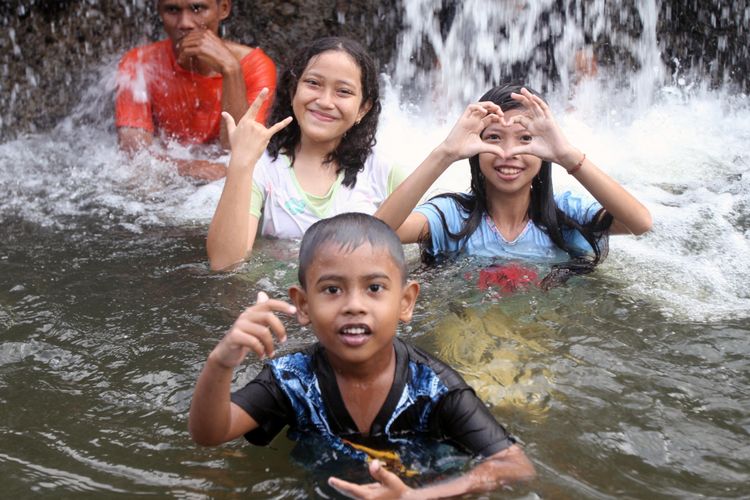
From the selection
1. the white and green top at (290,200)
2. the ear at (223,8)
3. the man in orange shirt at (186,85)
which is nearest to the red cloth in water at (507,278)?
the white and green top at (290,200)

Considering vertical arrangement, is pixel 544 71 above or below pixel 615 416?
above

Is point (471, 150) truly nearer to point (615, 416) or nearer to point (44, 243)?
point (615, 416)

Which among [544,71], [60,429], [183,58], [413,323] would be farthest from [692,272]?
[544,71]

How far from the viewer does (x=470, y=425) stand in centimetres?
245

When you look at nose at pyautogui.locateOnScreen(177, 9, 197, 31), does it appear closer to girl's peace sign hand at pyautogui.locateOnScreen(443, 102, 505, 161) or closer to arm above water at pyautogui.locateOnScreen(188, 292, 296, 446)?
girl's peace sign hand at pyautogui.locateOnScreen(443, 102, 505, 161)

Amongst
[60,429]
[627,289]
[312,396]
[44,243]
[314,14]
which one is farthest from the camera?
[314,14]

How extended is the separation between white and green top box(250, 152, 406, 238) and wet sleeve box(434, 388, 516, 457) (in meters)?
1.68

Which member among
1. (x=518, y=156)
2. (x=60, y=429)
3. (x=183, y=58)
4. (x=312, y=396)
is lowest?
(x=60, y=429)

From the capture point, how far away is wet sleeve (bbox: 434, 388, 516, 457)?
2.41 meters

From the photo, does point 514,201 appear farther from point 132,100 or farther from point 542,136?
point 132,100

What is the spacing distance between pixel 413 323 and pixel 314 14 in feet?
13.6

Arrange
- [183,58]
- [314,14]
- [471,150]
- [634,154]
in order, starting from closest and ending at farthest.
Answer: [471,150], [183,58], [634,154], [314,14]

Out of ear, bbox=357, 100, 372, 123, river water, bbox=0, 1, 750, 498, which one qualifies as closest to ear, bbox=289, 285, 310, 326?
river water, bbox=0, 1, 750, 498

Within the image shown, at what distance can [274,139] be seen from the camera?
421cm
